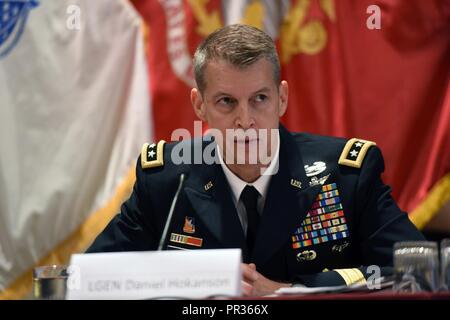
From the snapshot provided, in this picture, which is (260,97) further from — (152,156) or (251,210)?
(152,156)

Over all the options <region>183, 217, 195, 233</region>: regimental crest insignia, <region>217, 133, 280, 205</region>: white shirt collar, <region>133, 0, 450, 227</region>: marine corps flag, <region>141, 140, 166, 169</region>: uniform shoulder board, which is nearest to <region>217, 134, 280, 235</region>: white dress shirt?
<region>217, 133, 280, 205</region>: white shirt collar

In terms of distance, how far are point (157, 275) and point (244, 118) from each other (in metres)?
0.75

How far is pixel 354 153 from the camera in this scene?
269 cm

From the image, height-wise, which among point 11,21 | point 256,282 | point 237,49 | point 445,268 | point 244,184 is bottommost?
point 256,282

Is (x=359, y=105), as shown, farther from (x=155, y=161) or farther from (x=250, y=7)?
(x=155, y=161)

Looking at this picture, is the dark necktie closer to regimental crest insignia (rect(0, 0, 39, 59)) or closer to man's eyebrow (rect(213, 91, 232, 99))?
man's eyebrow (rect(213, 91, 232, 99))

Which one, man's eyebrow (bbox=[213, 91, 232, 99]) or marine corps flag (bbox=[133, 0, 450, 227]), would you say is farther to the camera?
marine corps flag (bbox=[133, 0, 450, 227])

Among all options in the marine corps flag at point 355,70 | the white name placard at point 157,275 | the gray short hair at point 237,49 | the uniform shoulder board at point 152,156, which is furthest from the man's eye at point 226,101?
the marine corps flag at point 355,70

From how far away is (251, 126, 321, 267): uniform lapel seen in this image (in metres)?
2.52

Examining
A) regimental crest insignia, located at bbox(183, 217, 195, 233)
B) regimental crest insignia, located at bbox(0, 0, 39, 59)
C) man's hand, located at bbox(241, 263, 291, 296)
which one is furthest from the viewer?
regimental crest insignia, located at bbox(0, 0, 39, 59)

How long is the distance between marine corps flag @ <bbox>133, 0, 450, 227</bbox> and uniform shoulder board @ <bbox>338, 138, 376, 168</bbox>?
961mm

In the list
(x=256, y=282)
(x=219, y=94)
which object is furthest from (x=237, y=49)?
(x=256, y=282)

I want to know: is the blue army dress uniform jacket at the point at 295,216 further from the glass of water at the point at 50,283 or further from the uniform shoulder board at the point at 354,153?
the glass of water at the point at 50,283

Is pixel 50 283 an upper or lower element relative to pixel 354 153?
lower
